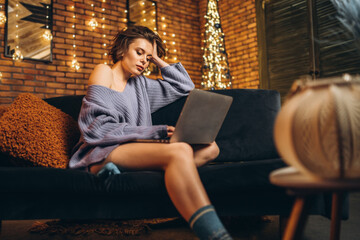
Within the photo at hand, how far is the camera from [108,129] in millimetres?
1475

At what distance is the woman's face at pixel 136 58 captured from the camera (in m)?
1.79

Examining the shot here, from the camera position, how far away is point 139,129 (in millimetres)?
1490

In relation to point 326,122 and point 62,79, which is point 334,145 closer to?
point 326,122

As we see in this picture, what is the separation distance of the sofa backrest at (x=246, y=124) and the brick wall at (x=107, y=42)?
253 centimetres

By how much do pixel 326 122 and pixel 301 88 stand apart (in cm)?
11

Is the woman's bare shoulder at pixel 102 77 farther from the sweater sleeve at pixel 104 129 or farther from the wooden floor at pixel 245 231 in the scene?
the wooden floor at pixel 245 231

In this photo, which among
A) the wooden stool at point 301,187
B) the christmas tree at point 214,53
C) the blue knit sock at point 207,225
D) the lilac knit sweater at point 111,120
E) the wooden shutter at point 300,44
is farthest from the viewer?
the christmas tree at point 214,53

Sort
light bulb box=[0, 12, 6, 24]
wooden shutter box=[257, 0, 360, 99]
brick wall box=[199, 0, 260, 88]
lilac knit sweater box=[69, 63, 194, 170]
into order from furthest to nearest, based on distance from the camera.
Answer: brick wall box=[199, 0, 260, 88], wooden shutter box=[257, 0, 360, 99], light bulb box=[0, 12, 6, 24], lilac knit sweater box=[69, 63, 194, 170]

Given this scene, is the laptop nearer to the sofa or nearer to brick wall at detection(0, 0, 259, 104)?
the sofa

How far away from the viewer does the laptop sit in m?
1.25

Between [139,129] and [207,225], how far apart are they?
691 millimetres

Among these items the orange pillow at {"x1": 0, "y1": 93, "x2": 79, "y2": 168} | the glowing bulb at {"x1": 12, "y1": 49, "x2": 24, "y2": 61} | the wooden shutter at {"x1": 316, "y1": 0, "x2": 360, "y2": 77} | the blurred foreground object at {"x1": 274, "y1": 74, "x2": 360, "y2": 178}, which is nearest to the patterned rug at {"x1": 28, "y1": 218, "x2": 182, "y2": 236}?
the orange pillow at {"x1": 0, "y1": 93, "x2": 79, "y2": 168}

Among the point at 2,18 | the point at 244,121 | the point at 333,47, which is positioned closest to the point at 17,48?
the point at 2,18

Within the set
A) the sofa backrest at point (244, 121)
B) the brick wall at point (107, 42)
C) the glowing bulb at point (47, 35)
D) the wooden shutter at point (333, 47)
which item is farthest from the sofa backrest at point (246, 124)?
the glowing bulb at point (47, 35)
